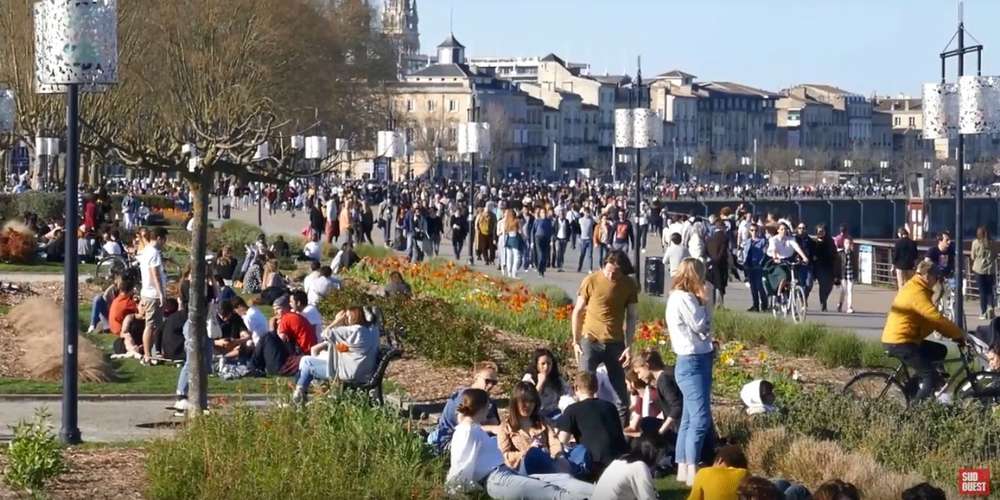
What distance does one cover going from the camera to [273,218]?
65.2 metres

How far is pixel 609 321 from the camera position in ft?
49.8

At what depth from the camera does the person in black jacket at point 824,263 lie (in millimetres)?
28172

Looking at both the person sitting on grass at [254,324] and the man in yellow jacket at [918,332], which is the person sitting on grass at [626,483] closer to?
the man in yellow jacket at [918,332]

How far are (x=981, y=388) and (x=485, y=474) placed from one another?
493cm

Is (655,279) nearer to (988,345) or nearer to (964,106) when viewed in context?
(964,106)

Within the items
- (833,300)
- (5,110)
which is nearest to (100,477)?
(5,110)

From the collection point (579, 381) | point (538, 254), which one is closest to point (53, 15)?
point (579, 381)

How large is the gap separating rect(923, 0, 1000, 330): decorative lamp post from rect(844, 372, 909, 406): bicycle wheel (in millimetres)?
4754

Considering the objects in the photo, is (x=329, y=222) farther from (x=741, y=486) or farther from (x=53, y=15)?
(x=741, y=486)

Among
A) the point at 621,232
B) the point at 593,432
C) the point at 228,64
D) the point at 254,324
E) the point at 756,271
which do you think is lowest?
the point at 593,432

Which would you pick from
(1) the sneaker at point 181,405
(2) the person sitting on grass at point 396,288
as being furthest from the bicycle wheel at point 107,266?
(1) the sneaker at point 181,405

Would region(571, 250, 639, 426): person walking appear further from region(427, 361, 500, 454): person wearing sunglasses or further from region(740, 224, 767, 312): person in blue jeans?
region(740, 224, 767, 312): person in blue jeans

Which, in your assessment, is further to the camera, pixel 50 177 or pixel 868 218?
pixel 868 218

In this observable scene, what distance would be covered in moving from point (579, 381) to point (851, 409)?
7.27ft
